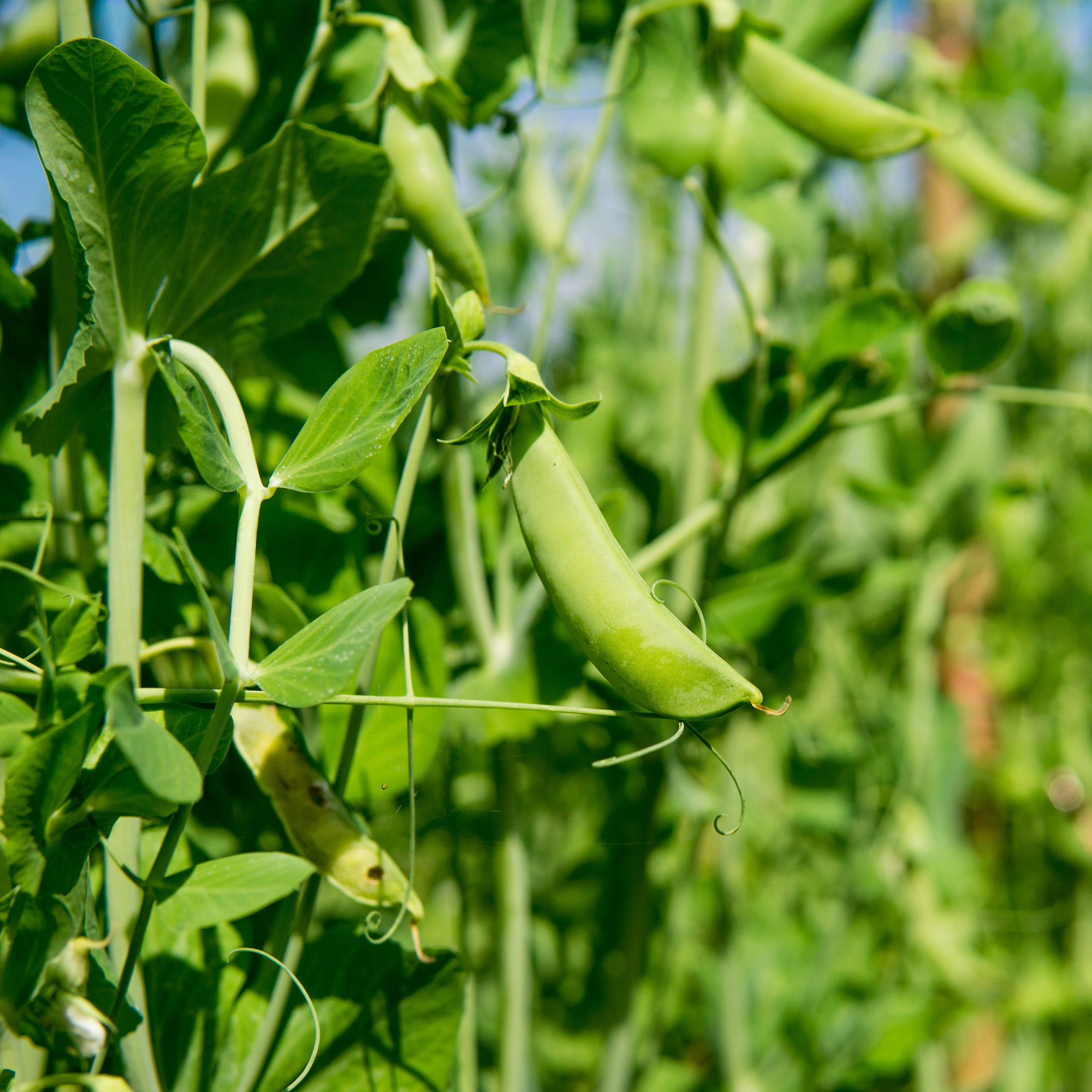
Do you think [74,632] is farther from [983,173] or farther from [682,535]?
[983,173]

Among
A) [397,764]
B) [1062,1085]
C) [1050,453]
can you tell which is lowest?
[1062,1085]

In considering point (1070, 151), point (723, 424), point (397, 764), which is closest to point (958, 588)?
point (1070, 151)

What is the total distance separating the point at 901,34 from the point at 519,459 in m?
0.51

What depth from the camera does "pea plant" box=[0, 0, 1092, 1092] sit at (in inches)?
8.4

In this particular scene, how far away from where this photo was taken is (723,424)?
1.25 feet

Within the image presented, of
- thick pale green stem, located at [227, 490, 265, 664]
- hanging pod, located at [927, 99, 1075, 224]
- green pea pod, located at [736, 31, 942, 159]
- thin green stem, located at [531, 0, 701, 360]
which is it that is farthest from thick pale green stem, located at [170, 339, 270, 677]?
hanging pod, located at [927, 99, 1075, 224]

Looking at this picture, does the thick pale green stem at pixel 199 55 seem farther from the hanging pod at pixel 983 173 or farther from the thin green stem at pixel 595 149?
the hanging pod at pixel 983 173

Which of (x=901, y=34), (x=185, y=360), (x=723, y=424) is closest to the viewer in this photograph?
(x=185, y=360)

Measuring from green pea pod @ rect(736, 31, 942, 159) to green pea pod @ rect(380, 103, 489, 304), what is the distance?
0.49 ft

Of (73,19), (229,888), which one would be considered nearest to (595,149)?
(73,19)

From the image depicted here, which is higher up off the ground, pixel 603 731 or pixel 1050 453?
pixel 603 731

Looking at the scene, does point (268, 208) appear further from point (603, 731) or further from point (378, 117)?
point (603, 731)

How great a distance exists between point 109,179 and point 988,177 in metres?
0.53

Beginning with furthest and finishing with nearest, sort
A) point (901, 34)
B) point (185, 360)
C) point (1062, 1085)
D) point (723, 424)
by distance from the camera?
point (1062, 1085)
point (901, 34)
point (723, 424)
point (185, 360)
